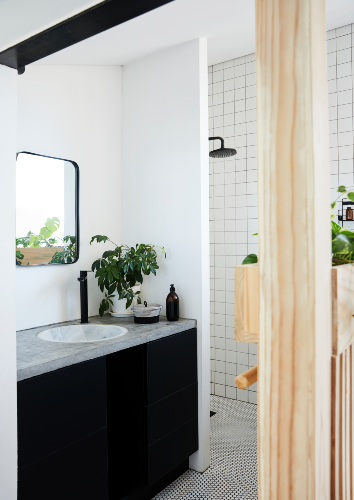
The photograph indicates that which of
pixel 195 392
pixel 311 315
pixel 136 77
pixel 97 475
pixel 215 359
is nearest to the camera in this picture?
pixel 311 315

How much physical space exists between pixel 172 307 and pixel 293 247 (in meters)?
1.76

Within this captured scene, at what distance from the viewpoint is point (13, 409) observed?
4.53 ft

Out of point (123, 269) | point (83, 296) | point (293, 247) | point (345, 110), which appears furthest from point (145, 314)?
point (345, 110)

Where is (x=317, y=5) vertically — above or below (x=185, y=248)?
above

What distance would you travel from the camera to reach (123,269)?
232 cm

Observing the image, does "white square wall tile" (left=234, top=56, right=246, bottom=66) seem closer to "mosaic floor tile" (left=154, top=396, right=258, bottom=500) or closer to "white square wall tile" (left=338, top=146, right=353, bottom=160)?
"white square wall tile" (left=338, top=146, right=353, bottom=160)

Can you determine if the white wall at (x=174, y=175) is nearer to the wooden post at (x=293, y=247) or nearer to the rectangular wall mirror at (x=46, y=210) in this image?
the rectangular wall mirror at (x=46, y=210)

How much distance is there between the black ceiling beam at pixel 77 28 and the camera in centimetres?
105

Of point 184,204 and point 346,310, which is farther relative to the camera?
point 184,204

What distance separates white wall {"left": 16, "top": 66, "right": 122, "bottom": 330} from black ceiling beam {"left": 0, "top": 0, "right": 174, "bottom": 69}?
92 cm

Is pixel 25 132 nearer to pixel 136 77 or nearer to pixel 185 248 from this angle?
pixel 136 77

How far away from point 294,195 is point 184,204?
1831mm

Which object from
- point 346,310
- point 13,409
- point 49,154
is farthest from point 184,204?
point 346,310

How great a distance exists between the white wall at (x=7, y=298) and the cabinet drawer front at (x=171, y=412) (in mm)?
781
